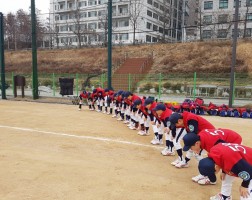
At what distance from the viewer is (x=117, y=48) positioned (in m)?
41.3

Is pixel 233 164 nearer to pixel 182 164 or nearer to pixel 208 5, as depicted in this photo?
pixel 182 164

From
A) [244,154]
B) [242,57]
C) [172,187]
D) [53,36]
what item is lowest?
[172,187]

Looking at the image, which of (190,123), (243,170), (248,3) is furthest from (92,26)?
(243,170)

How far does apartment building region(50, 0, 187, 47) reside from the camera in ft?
179

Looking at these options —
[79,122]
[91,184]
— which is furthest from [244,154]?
[79,122]

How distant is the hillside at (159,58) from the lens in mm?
30594

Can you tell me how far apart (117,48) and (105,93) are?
95.2 ft

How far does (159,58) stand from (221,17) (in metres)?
19.3

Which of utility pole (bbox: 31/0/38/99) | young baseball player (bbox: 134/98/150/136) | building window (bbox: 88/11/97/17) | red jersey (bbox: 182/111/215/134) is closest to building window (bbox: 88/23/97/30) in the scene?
building window (bbox: 88/11/97/17)

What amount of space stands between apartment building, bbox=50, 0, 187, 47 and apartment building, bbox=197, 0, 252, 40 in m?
7.08

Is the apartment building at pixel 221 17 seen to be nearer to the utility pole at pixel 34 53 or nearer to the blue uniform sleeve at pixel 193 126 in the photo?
the utility pole at pixel 34 53

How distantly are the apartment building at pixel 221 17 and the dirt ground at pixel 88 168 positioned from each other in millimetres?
41481

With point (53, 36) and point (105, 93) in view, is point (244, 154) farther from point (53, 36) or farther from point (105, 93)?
point (53, 36)

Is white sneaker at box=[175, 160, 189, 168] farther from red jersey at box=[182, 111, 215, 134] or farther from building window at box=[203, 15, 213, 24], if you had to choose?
building window at box=[203, 15, 213, 24]
